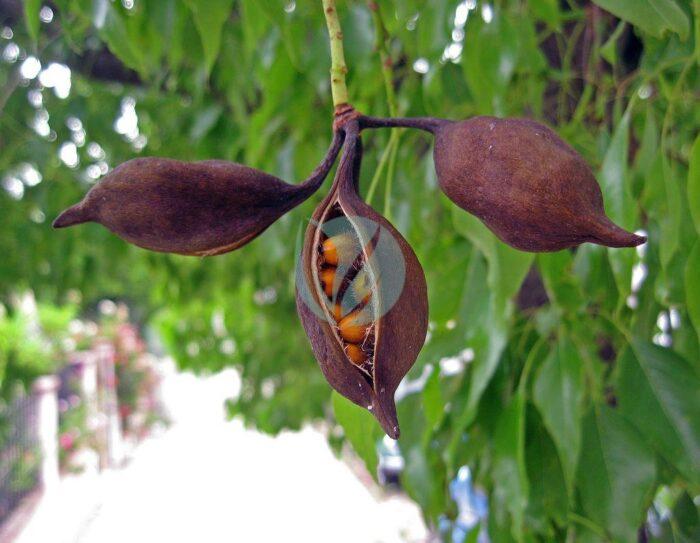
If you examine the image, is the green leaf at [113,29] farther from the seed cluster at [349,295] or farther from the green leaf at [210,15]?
the seed cluster at [349,295]

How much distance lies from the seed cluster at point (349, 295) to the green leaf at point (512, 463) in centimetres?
60

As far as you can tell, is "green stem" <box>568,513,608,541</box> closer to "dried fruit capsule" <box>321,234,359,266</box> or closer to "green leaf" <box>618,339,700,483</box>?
"green leaf" <box>618,339,700,483</box>

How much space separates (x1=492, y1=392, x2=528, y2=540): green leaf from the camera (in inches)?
39.5

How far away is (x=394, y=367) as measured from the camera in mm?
468

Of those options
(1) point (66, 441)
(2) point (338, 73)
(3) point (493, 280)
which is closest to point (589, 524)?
(3) point (493, 280)

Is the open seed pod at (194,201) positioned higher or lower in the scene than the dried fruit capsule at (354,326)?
higher

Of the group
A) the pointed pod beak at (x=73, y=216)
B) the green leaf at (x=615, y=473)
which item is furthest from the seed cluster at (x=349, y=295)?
the green leaf at (x=615, y=473)

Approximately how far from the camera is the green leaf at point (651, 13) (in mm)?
700

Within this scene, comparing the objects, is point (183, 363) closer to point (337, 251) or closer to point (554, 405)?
point (554, 405)

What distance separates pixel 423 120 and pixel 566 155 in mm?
134

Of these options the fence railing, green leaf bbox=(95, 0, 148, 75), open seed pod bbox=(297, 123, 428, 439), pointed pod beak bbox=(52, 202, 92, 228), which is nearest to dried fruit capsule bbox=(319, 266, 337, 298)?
open seed pod bbox=(297, 123, 428, 439)

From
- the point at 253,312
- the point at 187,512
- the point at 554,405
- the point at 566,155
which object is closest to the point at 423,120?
the point at 566,155

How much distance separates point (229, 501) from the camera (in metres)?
6.48

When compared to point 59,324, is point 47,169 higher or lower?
higher
